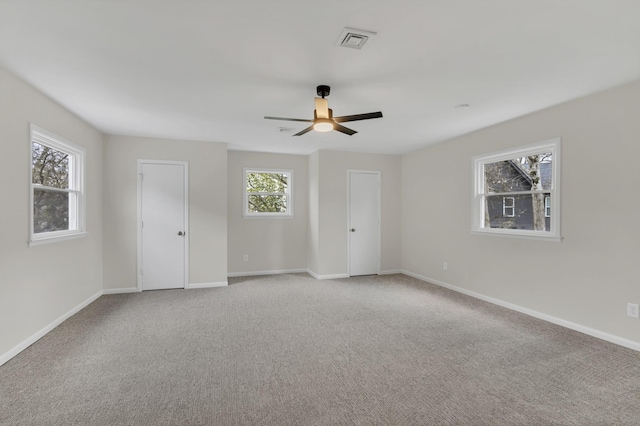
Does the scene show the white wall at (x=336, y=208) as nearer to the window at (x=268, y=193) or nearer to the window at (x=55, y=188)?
the window at (x=268, y=193)

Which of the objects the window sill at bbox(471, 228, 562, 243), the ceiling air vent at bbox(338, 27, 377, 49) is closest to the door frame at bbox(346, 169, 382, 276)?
the window sill at bbox(471, 228, 562, 243)

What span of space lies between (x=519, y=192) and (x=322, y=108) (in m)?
2.94

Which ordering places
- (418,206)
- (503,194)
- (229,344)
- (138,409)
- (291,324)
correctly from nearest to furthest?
1. (138,409)
2. (229,344)
3. (291,324)
4. (503,194)
5. (418,206)

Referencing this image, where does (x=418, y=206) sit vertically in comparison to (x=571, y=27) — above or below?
below

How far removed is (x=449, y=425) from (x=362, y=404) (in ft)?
1.79

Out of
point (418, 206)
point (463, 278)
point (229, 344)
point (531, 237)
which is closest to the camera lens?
point (229, 344)

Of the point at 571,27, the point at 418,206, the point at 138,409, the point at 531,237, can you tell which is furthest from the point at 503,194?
the point at 138,409

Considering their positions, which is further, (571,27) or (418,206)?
(418,206)

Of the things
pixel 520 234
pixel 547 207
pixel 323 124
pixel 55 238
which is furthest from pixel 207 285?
pixel 547 207

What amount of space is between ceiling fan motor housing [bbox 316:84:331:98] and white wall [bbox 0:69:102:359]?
270 centimetres

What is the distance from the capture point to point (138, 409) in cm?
211

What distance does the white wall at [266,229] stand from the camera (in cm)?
632

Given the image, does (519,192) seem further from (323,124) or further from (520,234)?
A: (323,124)

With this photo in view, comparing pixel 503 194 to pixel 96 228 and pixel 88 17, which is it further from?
pixel 96 228
